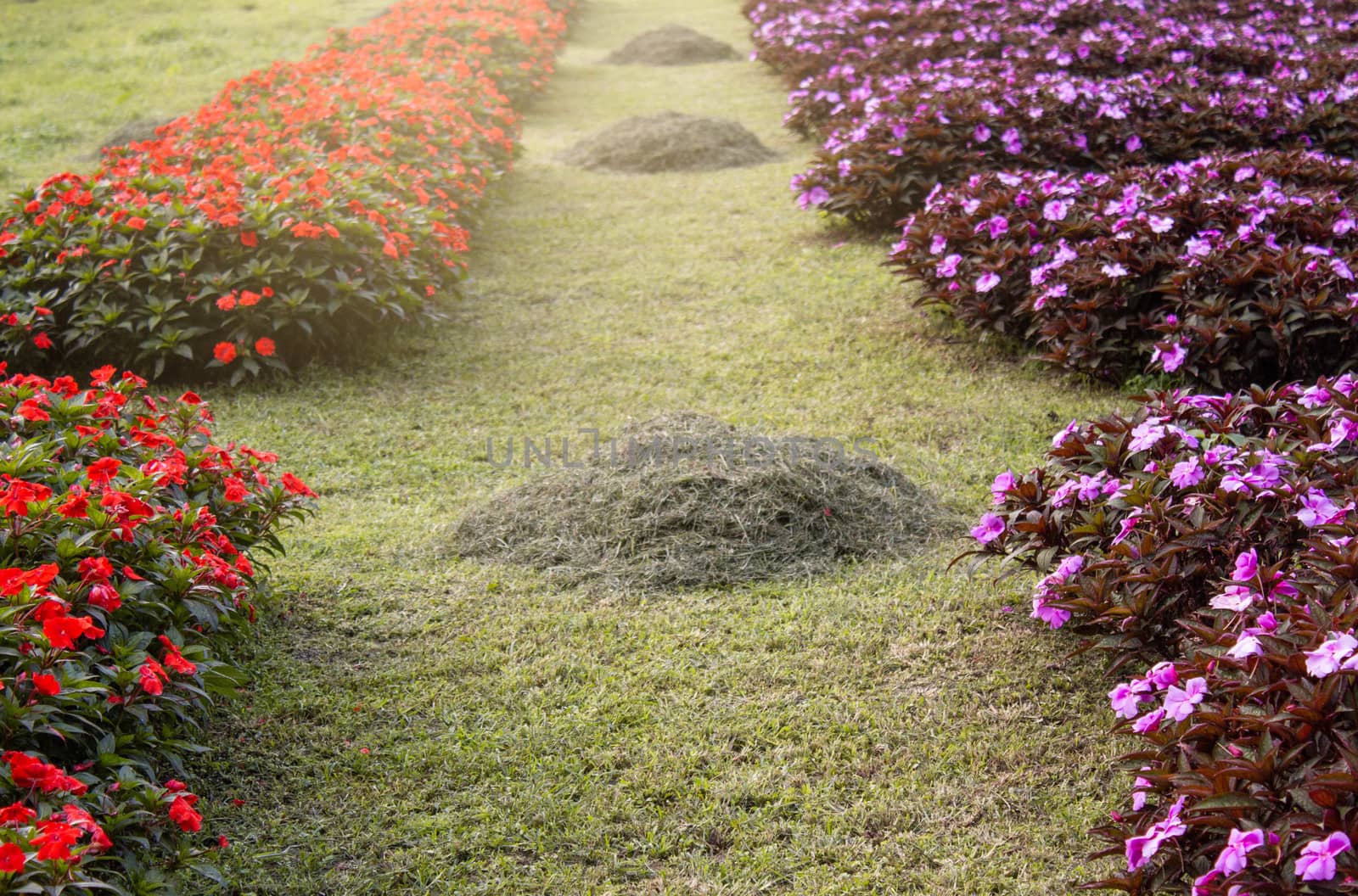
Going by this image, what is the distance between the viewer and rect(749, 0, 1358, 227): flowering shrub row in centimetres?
640

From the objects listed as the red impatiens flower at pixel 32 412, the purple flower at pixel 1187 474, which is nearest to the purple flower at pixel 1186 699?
the purple flower at pixel 1187 474

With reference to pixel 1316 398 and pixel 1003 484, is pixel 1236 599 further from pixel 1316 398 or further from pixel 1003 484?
pixel 1316 398

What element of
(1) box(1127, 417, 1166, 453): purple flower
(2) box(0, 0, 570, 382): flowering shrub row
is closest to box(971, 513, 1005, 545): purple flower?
(1) box(1127, 417, 1166, 453): purple flower

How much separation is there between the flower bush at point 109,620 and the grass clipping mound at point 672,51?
10273mm

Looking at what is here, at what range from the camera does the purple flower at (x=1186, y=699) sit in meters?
2.07

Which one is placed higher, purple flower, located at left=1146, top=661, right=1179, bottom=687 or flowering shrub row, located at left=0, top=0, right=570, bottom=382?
flowering shrub row, located at left=0, top=0, right=570, bottom=382

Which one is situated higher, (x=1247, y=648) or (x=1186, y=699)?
(x=1247, y=648)

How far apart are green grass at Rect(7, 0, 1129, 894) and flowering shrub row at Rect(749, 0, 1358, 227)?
1607 mm

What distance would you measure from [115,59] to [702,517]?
11.2 m

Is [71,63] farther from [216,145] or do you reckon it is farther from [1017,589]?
[1017,589]

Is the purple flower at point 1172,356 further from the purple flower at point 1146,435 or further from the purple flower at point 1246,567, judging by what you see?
the purple flower at point 1246,567

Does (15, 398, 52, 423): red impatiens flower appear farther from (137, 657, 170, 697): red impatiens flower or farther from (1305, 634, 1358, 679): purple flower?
(1305, 634, 1358, 679): purple flower

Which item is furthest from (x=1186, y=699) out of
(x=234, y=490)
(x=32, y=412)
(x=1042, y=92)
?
(x=1042, y=92)

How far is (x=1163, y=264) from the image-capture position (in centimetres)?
439
